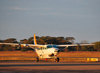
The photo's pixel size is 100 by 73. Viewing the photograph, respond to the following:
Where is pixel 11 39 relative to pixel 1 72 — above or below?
above

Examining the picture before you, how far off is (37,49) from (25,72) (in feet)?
90.9

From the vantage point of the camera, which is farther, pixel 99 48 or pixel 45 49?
pixel 99 48

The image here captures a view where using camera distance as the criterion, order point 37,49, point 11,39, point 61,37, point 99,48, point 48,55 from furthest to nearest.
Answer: point 11,39 → point 61,37 → point 99,48 → point 37,49 → point 48,55

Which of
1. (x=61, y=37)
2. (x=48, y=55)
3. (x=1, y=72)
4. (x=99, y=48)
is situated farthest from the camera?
(x=61, y=37)

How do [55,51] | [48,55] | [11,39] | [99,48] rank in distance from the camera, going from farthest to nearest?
[11,39]
[99,48]
[48,55]
[55,51]

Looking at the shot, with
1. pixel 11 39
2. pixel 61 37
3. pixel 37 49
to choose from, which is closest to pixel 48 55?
pixel 37 49

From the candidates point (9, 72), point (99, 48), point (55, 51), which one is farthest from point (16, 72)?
point (99, 48)

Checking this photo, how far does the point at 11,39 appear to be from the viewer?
348 ft

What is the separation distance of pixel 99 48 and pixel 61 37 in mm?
15390

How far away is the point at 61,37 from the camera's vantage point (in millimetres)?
94562

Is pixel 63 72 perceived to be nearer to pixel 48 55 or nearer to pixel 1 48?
pixel 48 55

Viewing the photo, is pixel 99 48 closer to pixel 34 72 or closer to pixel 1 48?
pixel 1 48

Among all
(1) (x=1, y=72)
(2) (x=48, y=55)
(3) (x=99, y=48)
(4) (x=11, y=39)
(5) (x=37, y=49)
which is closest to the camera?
(1) (x=1, y=72)

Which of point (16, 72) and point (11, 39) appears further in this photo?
point (11, 39)
